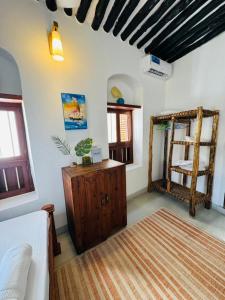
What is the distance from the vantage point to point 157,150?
2.94 meters

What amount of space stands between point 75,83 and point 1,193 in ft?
5.45

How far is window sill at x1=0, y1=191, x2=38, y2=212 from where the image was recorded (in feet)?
4.94

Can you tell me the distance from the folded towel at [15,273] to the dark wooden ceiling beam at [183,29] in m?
3.02

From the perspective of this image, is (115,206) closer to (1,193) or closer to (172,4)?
(1,193)

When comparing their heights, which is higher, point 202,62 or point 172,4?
point 172,4

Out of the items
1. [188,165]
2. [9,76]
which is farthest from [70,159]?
[188,165]

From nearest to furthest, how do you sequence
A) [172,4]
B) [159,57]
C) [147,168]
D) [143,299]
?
1. [143,299]
2. [172,4]
3. [159,57]
4. [147,168]

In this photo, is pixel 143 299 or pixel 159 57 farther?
pixel 159 57

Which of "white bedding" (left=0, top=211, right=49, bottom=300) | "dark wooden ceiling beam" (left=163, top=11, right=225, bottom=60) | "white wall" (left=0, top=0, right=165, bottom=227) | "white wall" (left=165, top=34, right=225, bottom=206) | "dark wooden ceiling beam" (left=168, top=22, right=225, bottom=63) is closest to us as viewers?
"white bedding" (left=0, top=211, right=49, bottom=300)

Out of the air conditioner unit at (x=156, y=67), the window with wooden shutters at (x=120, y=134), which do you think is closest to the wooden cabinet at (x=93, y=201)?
the window with wooden shutters at (x=120, y=134)

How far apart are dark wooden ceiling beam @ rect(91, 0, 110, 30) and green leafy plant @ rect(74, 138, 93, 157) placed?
151 centimetres

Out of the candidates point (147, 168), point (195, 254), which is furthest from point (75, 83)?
point (195, 254)

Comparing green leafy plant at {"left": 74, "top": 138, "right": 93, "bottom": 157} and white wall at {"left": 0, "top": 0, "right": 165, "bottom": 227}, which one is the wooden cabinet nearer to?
green leafy plant at {"left": 74, "top": 138, "right": 93, "bottom": 157}

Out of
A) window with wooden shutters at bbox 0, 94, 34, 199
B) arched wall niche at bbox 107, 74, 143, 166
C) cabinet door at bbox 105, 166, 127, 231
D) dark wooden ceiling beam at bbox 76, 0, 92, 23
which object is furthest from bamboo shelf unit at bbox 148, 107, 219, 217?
window with wooden shutters at bbox 0, 94, 34, 199
